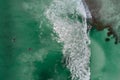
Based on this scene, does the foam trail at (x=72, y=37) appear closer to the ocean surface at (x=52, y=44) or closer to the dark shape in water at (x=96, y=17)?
the ocean surface at (x=52, y=44)

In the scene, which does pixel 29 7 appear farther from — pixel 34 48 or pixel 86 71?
pixel 86 71

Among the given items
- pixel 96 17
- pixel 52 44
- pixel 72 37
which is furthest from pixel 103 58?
pixel 52 44

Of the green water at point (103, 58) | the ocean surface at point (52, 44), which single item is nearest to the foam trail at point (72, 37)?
the ocean surface at point (52, 44)

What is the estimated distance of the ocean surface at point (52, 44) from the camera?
9.91 metres

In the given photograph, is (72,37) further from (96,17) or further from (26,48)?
(26,48)

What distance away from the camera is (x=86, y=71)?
33.0ft

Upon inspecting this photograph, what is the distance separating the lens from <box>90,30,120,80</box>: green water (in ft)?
33.1

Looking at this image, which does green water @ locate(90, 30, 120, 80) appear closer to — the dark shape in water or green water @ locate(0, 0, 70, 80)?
the dark shape in water

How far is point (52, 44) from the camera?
1002cm

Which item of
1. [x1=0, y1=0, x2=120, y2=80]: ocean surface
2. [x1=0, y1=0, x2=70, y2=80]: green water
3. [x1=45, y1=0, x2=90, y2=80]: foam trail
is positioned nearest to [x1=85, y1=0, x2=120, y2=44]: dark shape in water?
[x1=0, y1=0, x2=120, y2=80]: ocean surface

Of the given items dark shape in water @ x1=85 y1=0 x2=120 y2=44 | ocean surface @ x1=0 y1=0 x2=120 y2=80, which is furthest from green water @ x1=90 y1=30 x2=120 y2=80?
dark shape in water @ x1=85 y1=0 x2=120 y2=44

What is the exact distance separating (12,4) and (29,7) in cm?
55

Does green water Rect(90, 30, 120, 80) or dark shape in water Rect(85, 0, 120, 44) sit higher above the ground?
dark shape in water Rect(85, 0, 120, 44)

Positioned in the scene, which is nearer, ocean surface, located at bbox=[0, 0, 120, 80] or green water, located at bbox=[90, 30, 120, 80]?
ocean surface, located at bbox=[0, 0, 120, 80]
